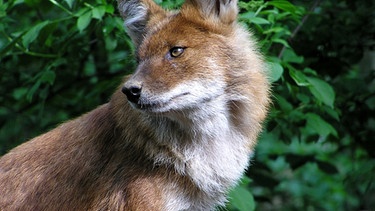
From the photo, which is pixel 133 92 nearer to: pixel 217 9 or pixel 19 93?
pixel 217 9

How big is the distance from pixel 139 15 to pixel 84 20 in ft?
2.15

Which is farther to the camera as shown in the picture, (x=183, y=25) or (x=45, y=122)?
(x=45, y=122)

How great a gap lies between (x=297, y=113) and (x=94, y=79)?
2.94m

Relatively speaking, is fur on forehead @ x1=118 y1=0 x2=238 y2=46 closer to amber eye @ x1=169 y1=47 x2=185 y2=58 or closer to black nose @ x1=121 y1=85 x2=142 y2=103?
amber eye @ x1=169 y1=47 x2=185 y2=58

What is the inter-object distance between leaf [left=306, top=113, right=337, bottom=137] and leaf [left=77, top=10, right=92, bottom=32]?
2419 mm

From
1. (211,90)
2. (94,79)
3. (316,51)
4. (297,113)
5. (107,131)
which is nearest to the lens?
(211,90)

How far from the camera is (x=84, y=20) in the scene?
21.7 ft

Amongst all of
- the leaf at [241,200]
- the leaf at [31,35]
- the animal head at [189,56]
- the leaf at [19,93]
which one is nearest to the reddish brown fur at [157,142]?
the animal head at [189,56]

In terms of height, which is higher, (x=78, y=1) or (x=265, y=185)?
(x=78, y=1)

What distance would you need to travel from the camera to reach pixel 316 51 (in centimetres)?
872

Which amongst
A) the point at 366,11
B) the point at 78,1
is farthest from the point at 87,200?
the point at 366,11

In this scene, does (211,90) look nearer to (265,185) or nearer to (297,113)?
(297,113)

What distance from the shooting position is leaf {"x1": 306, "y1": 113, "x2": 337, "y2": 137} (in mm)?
7164

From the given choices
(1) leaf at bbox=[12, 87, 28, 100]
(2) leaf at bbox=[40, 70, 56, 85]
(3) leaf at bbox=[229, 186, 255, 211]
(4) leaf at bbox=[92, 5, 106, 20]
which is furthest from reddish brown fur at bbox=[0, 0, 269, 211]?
(1) leaf at bbox=[12, 87, 28, 100]
